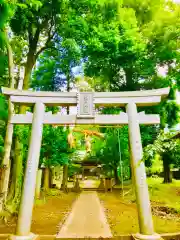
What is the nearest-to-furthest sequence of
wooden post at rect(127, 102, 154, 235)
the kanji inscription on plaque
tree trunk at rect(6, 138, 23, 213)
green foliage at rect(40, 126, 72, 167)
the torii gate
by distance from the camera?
wooden post at rect(127, 102, 154, 235), the torii gate, the kanji inscription on plaque, tree trunk at rect(6, 138, 23, 213), green foliage at rect(40, 126, 72, 167)

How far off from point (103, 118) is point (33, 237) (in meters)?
3.68

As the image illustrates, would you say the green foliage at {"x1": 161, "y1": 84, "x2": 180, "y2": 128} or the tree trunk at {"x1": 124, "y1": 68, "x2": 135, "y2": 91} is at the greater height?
the tree trunk at {"x1": 124, "y1": 68, "x2": 135, "y2": 91}

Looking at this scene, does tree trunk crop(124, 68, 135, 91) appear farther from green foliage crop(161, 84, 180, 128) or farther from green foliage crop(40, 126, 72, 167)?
green foliage crop(40, 126, 72, 167)

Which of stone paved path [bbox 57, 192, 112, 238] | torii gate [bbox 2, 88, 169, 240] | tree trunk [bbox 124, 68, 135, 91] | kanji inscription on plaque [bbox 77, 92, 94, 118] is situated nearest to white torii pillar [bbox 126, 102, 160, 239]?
torii gate [bbox 2, 88, 169, 240]

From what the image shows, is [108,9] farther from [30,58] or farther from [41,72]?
[41,72]

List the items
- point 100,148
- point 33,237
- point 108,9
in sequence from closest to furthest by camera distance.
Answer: point 33,237
point 108,9
point 100,148

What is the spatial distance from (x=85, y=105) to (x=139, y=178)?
256 centimetres

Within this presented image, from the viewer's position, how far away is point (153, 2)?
17.8 metres

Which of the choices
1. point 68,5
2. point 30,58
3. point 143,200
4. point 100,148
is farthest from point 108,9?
point 100,148

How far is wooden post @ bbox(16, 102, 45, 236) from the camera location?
6.12 meters

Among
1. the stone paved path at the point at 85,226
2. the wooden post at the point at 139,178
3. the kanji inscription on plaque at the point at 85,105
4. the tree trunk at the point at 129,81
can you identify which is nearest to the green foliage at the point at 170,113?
the tree trunk at the point at 129,81

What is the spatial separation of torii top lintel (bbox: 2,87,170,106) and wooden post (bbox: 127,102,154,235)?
0.28 m

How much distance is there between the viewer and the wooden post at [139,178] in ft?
20.5

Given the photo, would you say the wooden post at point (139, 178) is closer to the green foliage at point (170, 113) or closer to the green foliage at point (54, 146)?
the green foliage at point (54, 146)
